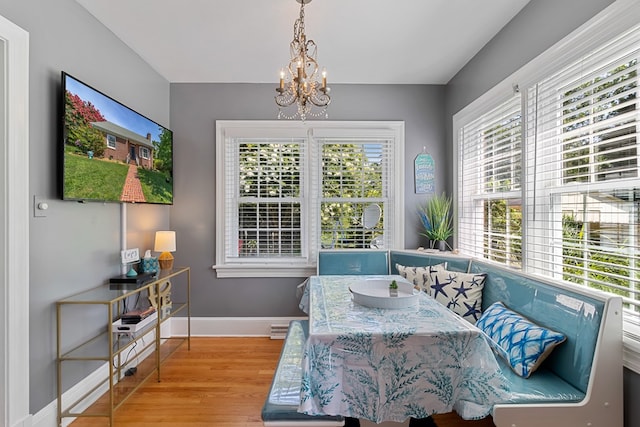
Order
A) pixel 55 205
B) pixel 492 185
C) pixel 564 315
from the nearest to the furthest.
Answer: pixel 564 315
pixel 55 205
pixel 492 185

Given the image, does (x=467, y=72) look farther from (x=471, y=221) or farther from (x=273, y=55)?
(x=273, y=55)

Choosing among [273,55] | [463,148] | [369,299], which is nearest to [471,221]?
[463,148]

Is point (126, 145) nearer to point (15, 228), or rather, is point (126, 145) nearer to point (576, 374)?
point (15, 228)

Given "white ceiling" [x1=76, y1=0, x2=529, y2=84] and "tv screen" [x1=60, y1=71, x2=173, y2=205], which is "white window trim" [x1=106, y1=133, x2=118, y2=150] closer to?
"tv screen" [x1=60, y1=71, x2=173, y2=205]

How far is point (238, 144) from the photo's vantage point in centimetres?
332

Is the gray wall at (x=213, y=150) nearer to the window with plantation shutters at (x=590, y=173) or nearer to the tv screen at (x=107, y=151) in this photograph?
the tv screen at (x=107, y=151)

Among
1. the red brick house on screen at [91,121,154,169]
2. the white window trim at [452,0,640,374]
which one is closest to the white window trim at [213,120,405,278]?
the red brick house on screen at [91,121,154,169]

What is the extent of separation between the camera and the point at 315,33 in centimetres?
237

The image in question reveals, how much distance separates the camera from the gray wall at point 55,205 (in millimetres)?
1748

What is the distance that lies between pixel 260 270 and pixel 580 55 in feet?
9.57

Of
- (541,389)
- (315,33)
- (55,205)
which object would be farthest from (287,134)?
(541,389)

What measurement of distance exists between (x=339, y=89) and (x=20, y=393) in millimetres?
3272

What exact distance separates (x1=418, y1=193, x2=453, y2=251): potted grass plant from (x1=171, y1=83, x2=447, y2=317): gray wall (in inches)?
5.9

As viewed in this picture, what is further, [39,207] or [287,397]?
[39,207]
